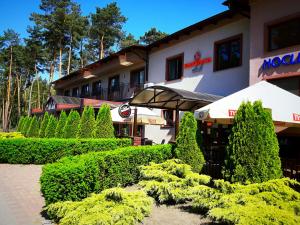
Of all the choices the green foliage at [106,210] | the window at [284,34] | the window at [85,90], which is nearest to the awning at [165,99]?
the window at [284,34]

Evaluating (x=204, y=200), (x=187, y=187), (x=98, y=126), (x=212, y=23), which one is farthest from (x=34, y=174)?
(x=212, y=23)

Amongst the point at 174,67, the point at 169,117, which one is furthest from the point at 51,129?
the point at 174,67

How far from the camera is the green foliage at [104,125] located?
15.3m

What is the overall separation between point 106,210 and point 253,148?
368cm

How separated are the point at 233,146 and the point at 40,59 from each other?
48.9 m

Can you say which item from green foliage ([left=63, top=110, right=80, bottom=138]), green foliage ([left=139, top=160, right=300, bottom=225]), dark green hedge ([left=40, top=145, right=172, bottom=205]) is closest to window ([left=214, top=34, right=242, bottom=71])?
dark green hedge ([left=40, top=145, right=172, bottom=205])

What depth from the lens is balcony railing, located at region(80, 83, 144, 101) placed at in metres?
21.7

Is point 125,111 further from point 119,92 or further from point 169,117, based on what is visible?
point 119,92

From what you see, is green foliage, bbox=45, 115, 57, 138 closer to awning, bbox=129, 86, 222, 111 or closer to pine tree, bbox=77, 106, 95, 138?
pine tree, bbox=77, 106, 95, 138

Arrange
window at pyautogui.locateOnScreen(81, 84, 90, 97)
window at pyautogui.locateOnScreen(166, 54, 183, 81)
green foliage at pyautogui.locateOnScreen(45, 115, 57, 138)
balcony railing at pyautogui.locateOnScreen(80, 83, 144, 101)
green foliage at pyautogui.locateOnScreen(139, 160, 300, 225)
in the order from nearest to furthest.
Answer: green foliage at pyautogui.locateOnScreen(139, 160, 300, 225) < window at pyautogui.locateOnScreen(166, 54, 183, 81) < green foliage at pyautogui.locateOnScreen(45, 115, 57, 138) < balcony railing at pyautogui.locateOnScreen(80, 83, 144, 101) < window at pyautogui.locateOnScreen(81, 84, 90, 97)

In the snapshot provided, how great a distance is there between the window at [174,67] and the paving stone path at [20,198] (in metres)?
9.73

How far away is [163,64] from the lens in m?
18.4

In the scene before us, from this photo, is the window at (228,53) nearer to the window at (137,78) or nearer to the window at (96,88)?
the window at (137,78)

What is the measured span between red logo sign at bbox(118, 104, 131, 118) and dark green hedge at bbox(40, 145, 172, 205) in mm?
6406
